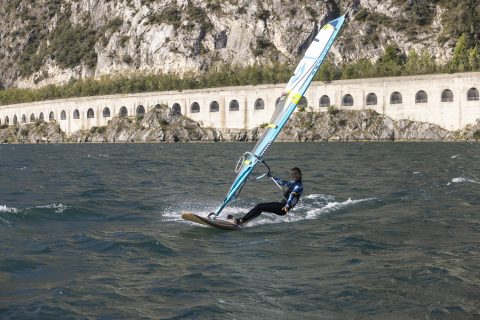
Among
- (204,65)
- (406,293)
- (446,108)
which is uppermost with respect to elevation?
(204,65)

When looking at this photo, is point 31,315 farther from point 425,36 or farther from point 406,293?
point 425,36

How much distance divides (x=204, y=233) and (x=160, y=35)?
108 metres

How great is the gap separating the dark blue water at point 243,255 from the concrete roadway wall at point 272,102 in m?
51.9

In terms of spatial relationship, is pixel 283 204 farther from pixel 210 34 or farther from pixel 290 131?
pixel 210 34

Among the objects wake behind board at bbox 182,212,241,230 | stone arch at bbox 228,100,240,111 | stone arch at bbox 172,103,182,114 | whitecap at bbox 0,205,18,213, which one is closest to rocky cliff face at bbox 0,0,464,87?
stone arch at bbox 172,103,182,114

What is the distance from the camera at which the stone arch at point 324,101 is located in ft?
279

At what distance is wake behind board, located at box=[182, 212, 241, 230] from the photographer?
17.0 meters

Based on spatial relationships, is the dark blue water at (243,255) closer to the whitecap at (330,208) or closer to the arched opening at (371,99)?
the whitecap at (330,208)

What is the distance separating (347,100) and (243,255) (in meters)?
72.2

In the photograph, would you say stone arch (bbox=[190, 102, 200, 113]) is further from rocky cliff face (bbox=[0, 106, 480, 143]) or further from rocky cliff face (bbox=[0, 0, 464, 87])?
rocky cliff face (bbox=[0, 0, 464, 87])

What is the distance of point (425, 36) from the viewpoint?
103m

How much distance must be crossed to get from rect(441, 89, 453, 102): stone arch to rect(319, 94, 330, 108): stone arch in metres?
16.1

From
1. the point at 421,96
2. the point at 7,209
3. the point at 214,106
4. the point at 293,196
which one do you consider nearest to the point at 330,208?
the point at 293,196

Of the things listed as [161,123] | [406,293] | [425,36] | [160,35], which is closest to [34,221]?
[406,293]
